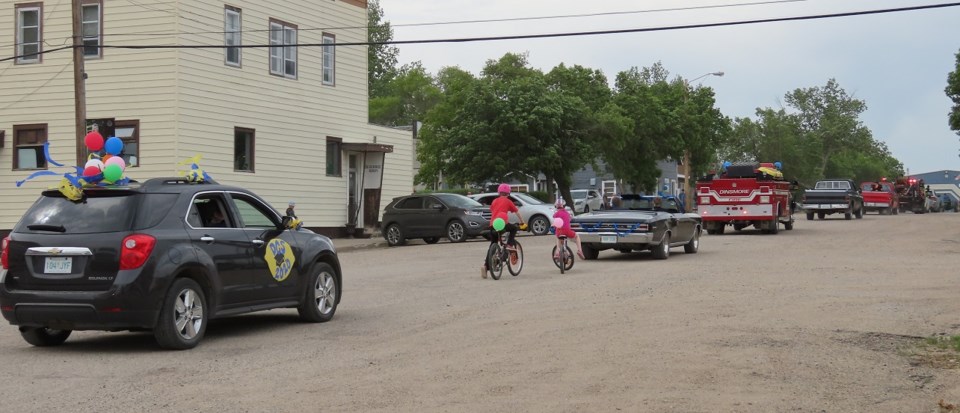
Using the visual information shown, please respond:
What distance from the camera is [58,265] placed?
34.1 feet

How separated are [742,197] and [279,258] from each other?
24.1 metres

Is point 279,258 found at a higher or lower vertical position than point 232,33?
lower

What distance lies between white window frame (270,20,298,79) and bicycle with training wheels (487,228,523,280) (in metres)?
15.2

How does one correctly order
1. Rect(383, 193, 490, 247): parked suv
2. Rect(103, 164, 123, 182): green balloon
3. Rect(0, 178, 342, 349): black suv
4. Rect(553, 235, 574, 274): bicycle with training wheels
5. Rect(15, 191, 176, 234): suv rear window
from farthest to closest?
Rect(383, 193, 490, 247): parked suv
Rect(553, 235, 574, 274): bicycle with training wheels
Rect(103, 164, 123, 182): green balloon
Rect(15, 191, 176, 234): suv rear window
Rect(0, 178, 342, 349): black suv

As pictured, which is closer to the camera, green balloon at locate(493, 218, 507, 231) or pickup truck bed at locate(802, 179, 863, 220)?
green balloon at locate(493, 218, 507, 231)

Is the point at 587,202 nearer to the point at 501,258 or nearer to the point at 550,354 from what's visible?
the point at 501,258

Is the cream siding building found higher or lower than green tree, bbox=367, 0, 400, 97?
lower

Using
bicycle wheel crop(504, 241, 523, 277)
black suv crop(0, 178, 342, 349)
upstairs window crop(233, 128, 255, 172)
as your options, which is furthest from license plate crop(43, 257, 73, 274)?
upstairs window crop(233, 128, 255, 172)

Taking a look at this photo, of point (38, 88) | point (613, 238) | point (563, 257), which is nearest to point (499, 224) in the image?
point (563, 257)

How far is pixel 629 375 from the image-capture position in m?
8.77

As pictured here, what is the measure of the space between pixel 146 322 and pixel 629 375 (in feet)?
14.7

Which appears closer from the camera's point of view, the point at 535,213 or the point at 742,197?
the point at 742,197

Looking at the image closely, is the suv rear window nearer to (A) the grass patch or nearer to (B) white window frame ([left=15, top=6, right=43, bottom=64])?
(A) the grass patch

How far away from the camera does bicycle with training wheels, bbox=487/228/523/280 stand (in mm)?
19125
